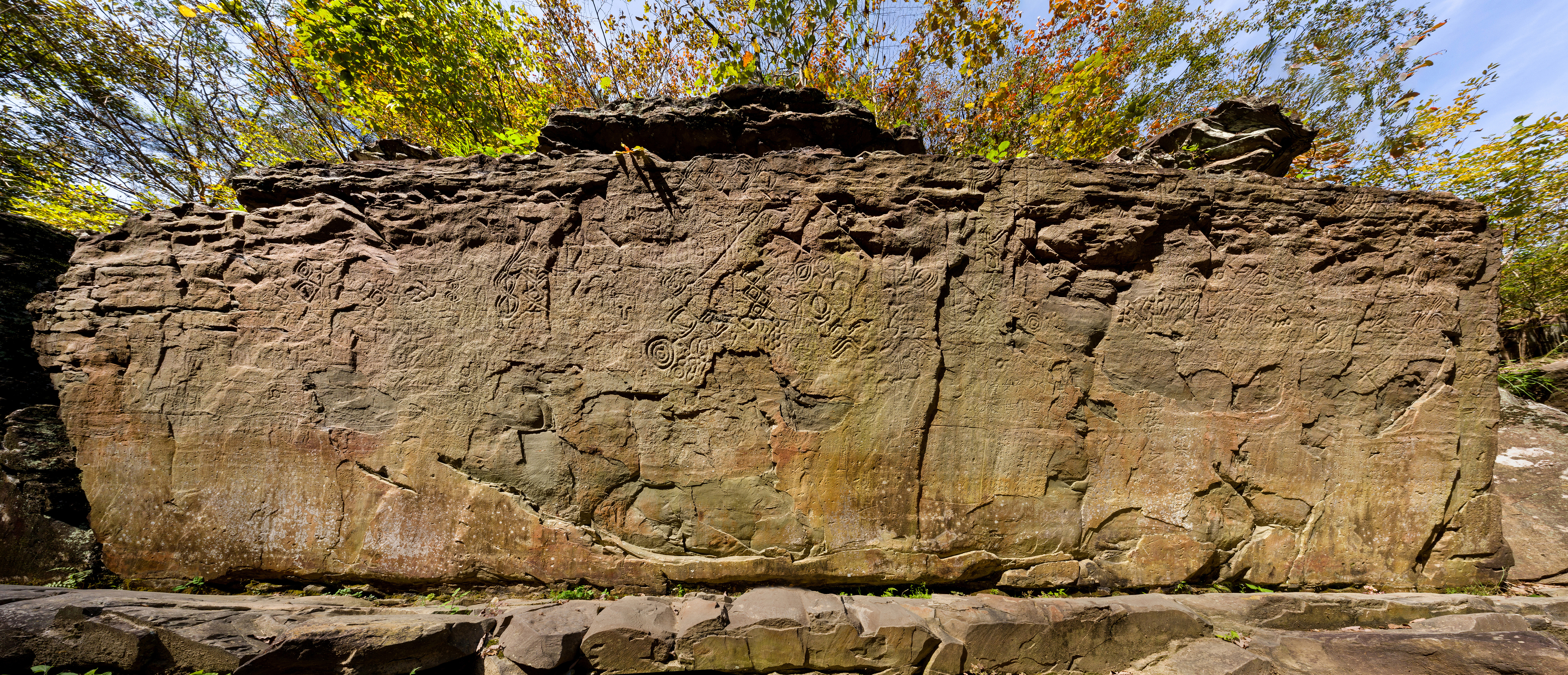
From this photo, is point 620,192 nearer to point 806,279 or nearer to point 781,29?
point 806,279

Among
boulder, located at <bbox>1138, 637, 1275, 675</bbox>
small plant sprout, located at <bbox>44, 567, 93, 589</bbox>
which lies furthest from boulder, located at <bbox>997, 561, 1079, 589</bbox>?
small plant sprout, located at <bbox>44, 567, 93, 589</bbox>

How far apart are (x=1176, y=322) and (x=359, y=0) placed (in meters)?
8.58

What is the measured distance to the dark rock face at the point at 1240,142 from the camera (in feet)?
12.9

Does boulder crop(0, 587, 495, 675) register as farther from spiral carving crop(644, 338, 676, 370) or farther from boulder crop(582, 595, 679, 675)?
spiral carving crop(644, 338, 676, 370)

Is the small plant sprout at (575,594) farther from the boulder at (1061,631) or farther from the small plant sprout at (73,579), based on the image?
the small plant sprout at (73,579)

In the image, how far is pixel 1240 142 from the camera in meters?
3.97

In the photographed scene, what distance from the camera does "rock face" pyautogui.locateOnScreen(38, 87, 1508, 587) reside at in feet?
9.73

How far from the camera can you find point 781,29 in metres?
6.47

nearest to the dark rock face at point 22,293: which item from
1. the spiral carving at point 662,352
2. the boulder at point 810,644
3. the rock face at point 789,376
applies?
the rock face at point 789,376

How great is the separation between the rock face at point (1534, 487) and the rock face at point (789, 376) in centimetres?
45

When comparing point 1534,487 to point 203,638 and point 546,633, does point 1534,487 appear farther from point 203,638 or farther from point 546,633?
point 203,638

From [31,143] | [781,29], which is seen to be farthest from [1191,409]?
[31,143]

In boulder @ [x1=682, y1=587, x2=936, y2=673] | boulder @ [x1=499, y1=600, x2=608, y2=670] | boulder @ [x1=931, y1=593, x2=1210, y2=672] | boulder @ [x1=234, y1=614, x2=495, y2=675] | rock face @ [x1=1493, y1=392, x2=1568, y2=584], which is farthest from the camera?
rock face @ [x1=1493, y1=392, x2=1568, y2=584]

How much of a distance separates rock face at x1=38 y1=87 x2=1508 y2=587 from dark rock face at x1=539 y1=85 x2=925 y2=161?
1.44 ft
